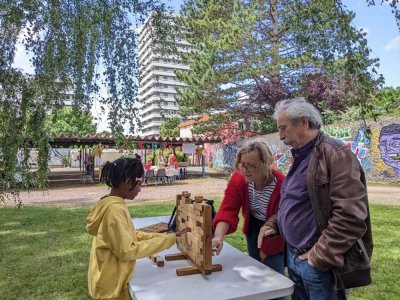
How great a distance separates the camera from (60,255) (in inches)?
225

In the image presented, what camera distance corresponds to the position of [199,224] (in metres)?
1.95

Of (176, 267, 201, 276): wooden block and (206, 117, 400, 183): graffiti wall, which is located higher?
(206, 117, 400, 183): graffiti wall

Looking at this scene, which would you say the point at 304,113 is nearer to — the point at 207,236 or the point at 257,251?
the point at 207,236

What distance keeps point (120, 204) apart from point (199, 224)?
44 cm

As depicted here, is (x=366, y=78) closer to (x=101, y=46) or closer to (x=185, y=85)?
(x=101, y=46)

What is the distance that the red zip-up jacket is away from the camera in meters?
2.41

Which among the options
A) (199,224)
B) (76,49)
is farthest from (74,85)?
(199,224)

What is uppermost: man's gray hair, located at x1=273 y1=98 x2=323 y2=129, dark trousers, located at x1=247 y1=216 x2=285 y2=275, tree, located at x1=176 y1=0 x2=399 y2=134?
tree, located at x1=176 y1=0 x2=399 y2=134

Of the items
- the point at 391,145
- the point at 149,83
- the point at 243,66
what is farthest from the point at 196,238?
the point at 243,66

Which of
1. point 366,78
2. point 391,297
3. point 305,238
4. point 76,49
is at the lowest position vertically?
point 391,297

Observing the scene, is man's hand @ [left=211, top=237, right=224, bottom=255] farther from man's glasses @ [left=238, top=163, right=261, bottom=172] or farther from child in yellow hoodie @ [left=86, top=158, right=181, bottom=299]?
man's glasses @ [left=238, top=163, right=261, bottom=172]

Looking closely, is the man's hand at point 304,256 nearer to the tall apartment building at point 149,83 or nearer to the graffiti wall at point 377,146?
the tall apartment building at point 149,83

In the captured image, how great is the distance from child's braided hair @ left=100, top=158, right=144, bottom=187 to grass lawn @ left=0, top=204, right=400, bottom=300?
274 centimetres

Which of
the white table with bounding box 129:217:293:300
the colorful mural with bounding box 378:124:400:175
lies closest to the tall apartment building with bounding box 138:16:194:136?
the white table with bounding box 129:217:293:300
